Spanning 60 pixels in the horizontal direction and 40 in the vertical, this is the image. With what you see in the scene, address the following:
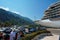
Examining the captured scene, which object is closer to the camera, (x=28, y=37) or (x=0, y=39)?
(x=0, y=39)

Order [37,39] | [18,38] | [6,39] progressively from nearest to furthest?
[18,38] → [6,39] → [37,39]

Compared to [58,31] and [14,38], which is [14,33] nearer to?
[14,38]

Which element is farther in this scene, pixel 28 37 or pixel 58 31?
pixel 28 37

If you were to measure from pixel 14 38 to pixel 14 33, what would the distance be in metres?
0.20

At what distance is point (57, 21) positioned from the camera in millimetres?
4020

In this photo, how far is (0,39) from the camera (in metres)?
9.42

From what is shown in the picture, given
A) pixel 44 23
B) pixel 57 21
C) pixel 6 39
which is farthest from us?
pixel 6 39

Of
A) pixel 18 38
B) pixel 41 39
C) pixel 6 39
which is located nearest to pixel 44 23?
pixel 18 38

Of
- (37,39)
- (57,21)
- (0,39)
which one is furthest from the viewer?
(37,39)

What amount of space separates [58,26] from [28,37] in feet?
23.0

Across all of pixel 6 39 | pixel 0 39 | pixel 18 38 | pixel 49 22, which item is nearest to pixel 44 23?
pixel 49 22

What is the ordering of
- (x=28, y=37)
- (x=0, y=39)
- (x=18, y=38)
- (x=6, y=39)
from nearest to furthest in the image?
(x=18, y=38)
(x=6, y=39)
(x=0, y=39)
(x=28, y=37)

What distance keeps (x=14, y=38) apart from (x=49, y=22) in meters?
2.87

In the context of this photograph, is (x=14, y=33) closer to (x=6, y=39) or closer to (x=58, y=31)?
(x=6, y=39)
